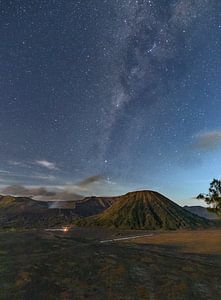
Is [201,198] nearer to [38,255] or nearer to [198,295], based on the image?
[38,255]

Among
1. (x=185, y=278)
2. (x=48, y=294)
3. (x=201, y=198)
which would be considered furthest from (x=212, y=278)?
(x=201, y=198)

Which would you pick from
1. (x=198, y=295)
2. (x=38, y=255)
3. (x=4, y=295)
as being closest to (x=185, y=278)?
(x=198, y=295)

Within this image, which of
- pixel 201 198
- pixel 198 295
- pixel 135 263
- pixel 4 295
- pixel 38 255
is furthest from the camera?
pixel 201 198

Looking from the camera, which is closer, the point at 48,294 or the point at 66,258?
the point at 48,294

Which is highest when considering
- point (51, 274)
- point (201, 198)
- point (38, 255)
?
point (201, 198)

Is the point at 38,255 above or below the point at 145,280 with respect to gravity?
above

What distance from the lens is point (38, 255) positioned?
2838 cm

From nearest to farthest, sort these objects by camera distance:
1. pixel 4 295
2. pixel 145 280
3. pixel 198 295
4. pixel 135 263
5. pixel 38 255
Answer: pixel 4 295 < pixel 198 295 < pixel 145 280 < pixel 135 263 < pixel 38 255

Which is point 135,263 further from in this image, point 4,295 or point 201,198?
point 201,198

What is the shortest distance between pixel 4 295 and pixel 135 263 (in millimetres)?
12421

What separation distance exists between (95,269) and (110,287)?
464 centimetres

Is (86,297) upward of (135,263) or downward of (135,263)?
downward

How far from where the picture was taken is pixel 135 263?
2594 centimetres

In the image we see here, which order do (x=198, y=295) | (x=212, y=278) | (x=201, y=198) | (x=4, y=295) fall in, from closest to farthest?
(x=4, y=295)
(x=198, y=295)
(x=212, y=278)
(x=201, y=198)
